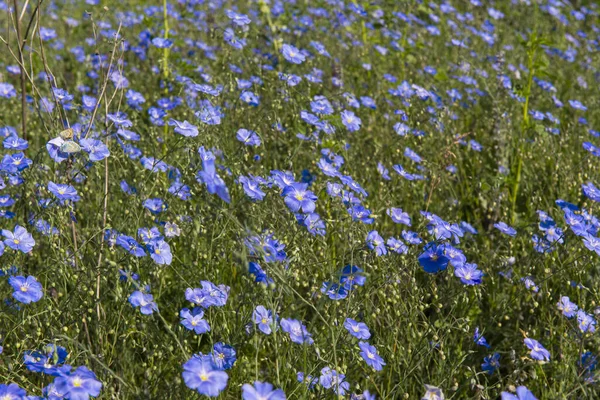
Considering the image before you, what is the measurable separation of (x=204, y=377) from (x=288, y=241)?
1.11 meters

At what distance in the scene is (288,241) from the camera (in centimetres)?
257

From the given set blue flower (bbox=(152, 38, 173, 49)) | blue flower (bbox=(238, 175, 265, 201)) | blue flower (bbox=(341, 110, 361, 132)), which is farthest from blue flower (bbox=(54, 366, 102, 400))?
blue flower (bbox=(152, 38, 173, 49))

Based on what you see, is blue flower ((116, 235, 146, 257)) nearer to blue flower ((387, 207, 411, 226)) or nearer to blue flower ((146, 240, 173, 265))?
blue flower ((146, 240, 173, 265))

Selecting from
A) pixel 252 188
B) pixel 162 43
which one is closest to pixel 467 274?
pixel 252 188

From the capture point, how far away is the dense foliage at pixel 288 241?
6.66 feet

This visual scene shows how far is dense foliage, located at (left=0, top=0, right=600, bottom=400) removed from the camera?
6.66 feet

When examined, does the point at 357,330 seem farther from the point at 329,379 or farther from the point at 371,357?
the point at 329,379

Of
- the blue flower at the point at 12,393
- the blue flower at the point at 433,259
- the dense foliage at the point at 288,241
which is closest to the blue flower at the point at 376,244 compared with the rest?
the dense foliage at the point at 288,241

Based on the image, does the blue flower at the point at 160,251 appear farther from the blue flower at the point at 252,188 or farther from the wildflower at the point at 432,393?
the wildflower at the point at 432,393

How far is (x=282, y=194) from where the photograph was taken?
215 cm

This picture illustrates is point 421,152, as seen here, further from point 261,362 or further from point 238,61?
point 261,362

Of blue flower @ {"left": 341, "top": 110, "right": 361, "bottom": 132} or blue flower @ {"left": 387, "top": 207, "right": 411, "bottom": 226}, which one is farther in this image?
blue flower @ {"left": 341, "top": 110, "right": 361, "bottom": 132}

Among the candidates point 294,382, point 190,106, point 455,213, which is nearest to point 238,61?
point 190,106

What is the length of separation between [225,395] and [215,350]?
0.77ft
